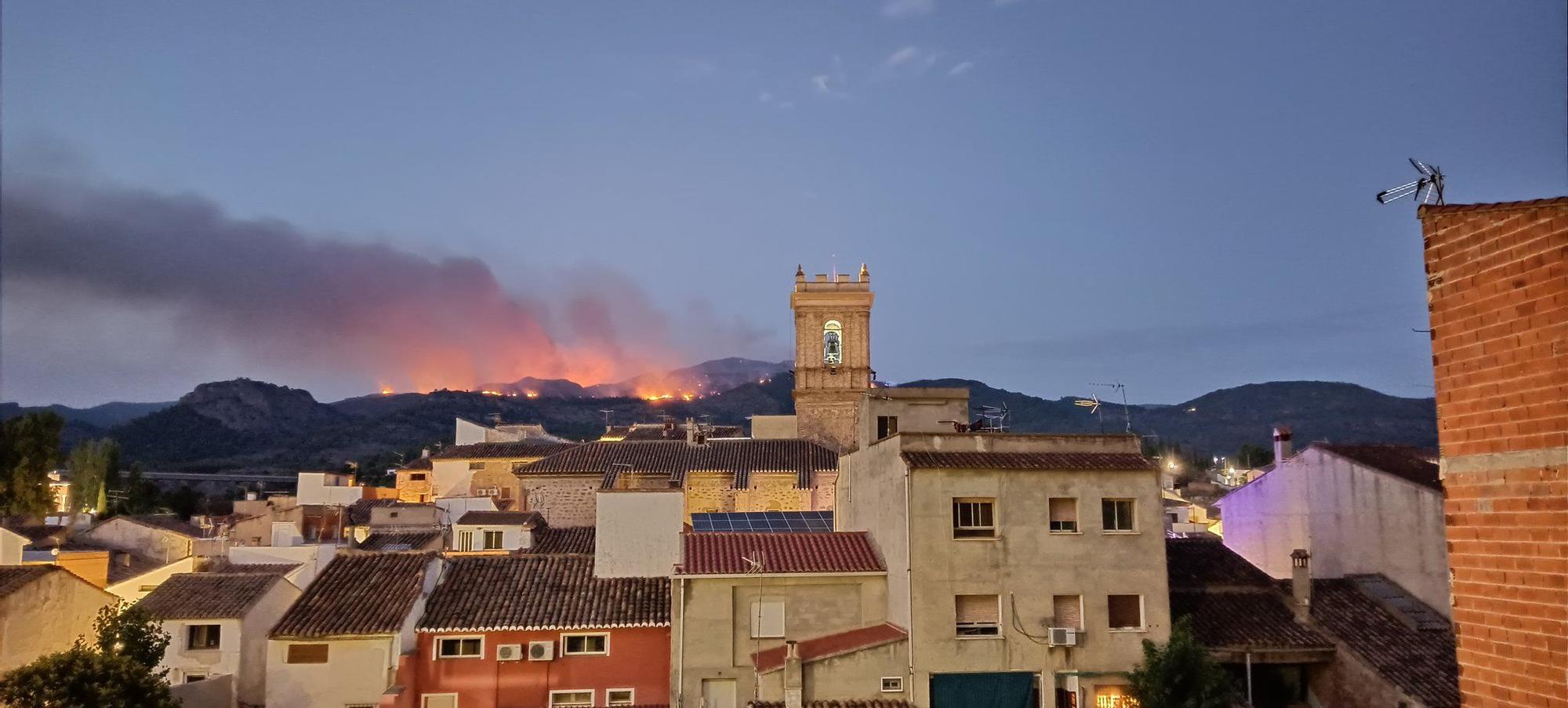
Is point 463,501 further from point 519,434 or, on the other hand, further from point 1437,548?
point 1437,548

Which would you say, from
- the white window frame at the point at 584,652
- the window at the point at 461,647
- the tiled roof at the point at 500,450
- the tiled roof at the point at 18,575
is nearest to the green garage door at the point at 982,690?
the white window frame at the point at 584,652

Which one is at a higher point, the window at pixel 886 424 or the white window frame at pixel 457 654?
the window at pixel 886 424

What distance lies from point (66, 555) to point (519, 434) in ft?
164

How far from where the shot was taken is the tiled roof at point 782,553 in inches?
998

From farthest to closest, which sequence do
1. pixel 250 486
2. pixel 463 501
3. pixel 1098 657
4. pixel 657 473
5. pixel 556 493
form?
pixel 250 486 < pixel 463 501 < pixel 556 493 < pixel 657 473 < pixel 1098 657

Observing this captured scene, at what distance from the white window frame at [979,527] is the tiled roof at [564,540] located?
53.1ft

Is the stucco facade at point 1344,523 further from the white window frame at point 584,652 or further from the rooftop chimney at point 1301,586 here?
the white window frame at point 584,652

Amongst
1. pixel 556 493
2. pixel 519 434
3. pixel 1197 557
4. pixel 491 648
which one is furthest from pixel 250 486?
pixel 1197 557

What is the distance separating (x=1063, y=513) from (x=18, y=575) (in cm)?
2749

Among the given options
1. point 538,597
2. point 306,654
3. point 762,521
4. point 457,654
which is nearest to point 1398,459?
point 762,521

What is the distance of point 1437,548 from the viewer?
2761 cm

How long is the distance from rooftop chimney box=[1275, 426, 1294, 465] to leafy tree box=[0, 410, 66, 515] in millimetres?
65525

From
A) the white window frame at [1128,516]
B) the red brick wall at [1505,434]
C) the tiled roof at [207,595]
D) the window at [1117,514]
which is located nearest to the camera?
the red brick wall at [1505,434]

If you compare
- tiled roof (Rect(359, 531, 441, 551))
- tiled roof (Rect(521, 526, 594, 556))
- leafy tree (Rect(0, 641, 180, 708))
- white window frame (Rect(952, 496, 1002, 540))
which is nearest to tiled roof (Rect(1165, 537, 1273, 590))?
white window frame (Rect(952, 496, 1002, 540))
